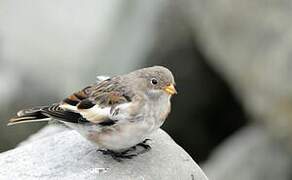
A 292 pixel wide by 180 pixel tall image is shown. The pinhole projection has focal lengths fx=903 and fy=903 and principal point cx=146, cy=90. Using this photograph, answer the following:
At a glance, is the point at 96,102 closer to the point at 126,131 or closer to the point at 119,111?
the point at 119,111

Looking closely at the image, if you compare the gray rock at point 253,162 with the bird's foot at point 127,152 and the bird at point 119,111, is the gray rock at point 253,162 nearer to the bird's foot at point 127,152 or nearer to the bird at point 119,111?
the bird's foot at point 127,152

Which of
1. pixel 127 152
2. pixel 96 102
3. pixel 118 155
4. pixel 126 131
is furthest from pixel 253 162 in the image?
pixel 126 131

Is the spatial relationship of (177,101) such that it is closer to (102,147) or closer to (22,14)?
(22,14)

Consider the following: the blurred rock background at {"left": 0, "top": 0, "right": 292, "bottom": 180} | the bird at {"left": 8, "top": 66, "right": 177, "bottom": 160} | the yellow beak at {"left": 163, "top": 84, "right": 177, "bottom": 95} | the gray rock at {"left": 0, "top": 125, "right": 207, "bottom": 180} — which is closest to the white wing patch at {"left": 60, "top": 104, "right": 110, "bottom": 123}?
the bird at {"left": 8, "top": 66, "right": 177, "bottom": 160}

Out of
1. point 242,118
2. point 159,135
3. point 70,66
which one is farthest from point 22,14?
point 159,135

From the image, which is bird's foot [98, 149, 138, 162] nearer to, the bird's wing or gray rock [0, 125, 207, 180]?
gray rock [0, 125, 207, 180]

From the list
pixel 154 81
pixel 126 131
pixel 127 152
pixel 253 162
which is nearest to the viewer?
pixel 126 131

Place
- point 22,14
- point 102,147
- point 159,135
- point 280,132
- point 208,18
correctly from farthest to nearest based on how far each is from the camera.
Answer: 1. point 22,14
2. point 208,18
3. point 280,132
4. point 159,135
5. point 102,147
